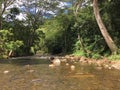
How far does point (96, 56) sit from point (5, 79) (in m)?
12.9

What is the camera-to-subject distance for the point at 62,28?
4406 cm

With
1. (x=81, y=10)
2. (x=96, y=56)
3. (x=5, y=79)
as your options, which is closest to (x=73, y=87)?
(x=5, y=79)

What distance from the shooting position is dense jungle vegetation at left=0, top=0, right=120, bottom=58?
88.2 ft

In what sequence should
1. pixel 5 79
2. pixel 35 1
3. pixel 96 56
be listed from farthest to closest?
pixel 35 1, pixel 96 56, pixel 5 79

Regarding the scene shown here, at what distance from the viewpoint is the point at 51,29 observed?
156ft

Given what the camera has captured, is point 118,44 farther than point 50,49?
No

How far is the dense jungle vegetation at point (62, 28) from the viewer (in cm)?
2689

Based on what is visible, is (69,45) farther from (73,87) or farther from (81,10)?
(73,87)

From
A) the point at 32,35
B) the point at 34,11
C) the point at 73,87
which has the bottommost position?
the point at 73,87

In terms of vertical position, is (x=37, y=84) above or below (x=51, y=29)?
below

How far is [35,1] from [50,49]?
899cm

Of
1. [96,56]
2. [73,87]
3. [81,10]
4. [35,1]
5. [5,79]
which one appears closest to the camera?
[73,87]

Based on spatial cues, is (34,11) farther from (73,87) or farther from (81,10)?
(73,87)

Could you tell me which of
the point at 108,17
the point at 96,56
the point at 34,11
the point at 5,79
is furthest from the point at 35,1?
the point at 5,79
